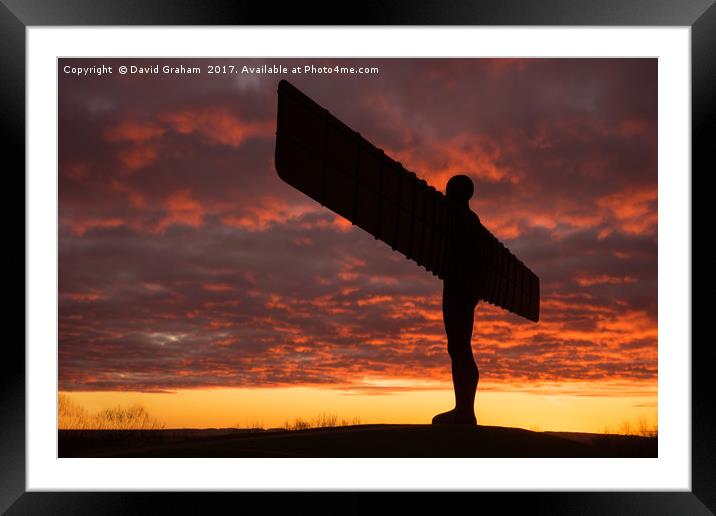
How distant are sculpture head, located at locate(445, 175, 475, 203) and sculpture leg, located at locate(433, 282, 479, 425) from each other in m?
0.98

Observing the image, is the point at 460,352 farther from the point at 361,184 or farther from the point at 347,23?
the point at 347,23

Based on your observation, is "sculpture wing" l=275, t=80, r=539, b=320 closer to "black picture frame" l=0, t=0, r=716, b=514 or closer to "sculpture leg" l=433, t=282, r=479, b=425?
"sculpture leg" l=433, t=282, r=479, b=425

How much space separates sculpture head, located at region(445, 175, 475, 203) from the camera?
849cm

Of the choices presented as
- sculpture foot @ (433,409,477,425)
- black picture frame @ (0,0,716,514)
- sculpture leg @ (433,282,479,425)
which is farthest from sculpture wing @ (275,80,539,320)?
sculpture foot @ (433,409,477,425)

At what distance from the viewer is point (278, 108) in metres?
6.24

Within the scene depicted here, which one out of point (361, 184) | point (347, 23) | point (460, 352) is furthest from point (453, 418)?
point (347, 23)

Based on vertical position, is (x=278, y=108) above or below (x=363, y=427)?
above

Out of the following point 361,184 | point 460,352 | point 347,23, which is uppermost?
point 347,23

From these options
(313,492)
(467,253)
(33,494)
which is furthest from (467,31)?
(33,494)

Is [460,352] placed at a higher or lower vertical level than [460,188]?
lower

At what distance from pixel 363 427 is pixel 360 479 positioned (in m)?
→ 1.90

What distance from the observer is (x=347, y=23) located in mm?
6012

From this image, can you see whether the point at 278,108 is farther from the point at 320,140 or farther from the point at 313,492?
the point at 313,492

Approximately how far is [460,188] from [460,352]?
180cm
